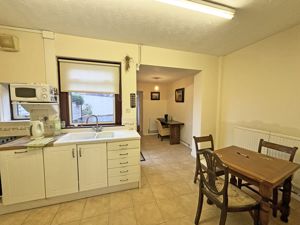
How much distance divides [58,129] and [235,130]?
3.50 meters

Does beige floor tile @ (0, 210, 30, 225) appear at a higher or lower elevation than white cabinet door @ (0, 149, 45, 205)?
lower

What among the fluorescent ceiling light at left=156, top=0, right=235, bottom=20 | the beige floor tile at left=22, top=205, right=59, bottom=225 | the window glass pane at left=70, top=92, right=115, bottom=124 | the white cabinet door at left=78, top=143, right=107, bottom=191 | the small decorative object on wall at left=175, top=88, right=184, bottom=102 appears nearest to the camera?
the fluorescent ceiling light at left=156, top=0, right=235, bottom=20

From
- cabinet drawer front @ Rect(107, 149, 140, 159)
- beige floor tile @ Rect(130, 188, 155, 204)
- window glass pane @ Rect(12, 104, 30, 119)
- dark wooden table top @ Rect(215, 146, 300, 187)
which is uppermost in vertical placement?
window glass pane @ Rect(12, 104, 30, 119)

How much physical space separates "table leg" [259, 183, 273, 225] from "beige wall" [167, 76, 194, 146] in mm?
3013

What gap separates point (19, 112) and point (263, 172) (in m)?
3.68

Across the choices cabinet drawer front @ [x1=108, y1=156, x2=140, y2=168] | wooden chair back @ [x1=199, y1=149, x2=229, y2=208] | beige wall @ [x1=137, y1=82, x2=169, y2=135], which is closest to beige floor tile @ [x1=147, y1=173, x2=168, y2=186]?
cabinet drawer front @ [x1=108, y1=156, x2=140, y2=168]

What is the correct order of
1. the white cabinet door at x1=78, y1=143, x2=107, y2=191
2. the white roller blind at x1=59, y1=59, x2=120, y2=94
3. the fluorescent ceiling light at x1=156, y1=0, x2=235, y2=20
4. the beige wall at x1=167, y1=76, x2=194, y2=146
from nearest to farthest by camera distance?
the fluorescent ceiling light at x1=156, y1=0, x2=235, y2=20, the white cabinet door at x1=78, y1=143, x2=107, y2=191, the white roller blind at x1=59, y1=59, x2=120, y2=94, the beige wall at x1=167, y1=76, x2=194, y2=146

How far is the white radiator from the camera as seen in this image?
2.00 metres

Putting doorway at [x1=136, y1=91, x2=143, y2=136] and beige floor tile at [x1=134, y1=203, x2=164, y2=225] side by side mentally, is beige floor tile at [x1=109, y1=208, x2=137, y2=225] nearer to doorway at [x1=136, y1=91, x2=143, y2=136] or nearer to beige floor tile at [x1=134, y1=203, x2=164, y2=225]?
beige floor tile at [x1=134, y1=203, x2=164, y2=225]

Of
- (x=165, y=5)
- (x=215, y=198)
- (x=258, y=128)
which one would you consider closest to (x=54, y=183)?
(x=215, y=198)

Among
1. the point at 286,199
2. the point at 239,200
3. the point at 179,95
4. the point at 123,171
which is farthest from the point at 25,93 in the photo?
the point at 179,95

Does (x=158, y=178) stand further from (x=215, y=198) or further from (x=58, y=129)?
(x=58, y=129)

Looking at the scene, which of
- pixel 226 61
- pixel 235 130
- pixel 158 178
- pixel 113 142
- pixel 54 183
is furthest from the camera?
pixel 226 61

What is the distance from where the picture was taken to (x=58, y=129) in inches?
93.0
